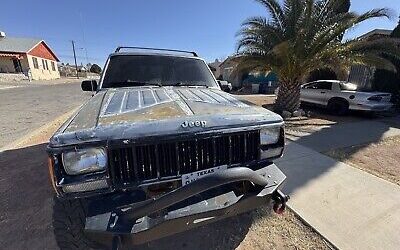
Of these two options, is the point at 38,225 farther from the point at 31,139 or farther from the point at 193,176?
the point at 31,139

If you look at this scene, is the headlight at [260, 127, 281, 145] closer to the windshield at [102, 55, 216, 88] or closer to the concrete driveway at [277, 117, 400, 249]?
the concrete driveway at [277, 117, 400, 249]

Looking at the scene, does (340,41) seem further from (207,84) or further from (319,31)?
Answer: (207,84)

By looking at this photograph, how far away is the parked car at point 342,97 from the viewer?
875 centimetres

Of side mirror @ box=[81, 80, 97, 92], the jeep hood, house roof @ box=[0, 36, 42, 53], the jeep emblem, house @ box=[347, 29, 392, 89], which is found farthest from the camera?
house roof @ box=[0, 36, 42, 53]

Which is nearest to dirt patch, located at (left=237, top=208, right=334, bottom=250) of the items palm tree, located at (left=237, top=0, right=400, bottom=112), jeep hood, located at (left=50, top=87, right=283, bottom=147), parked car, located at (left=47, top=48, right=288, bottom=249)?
parked car, located at (left=47, top=48, right=288, bottom=249)

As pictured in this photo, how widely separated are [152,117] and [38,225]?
2173mm

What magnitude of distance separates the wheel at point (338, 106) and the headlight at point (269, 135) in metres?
8.61

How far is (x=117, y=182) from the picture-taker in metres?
1.88

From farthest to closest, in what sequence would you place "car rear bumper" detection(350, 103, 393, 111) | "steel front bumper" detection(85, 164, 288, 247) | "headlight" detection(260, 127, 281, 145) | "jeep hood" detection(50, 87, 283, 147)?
"car rear bumper" detection(350, 103, 393, 111) → "headlight" detection(260, 127, 281, 145) → "jeep hood" detection(50, 87, 283, 147) → "steel front bumper" detection(85, 164, 288, 247)

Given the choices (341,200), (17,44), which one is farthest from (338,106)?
(17,44)

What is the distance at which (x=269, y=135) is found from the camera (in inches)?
94.0

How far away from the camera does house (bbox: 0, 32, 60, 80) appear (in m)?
37.9

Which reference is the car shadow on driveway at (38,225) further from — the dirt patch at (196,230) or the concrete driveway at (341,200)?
the concrete driveway at (341,200)

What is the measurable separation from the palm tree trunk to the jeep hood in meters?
7.68
